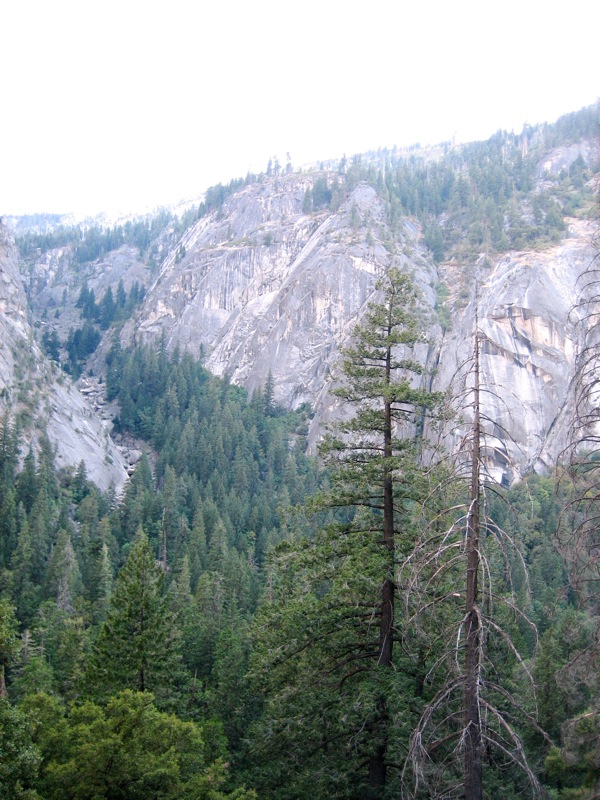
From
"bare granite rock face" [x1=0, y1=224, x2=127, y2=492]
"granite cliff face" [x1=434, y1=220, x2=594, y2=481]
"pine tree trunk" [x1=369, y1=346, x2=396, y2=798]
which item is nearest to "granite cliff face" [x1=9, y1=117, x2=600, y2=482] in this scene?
"granite cliff face" [x1=434, y1=220, x2=594, y2=481]

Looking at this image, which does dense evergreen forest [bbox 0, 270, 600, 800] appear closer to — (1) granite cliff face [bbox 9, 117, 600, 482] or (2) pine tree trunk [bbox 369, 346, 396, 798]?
(2) pine tree trunk [bbox 369, 346, 396, 798]

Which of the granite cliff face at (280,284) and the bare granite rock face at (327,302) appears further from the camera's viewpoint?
the granite cliff face at (280,284)

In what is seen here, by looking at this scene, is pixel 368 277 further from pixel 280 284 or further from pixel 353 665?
pixel 353 665

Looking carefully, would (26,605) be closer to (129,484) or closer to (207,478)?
(129,484)

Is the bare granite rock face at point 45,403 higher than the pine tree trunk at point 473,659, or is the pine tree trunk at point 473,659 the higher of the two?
the pine tree trunk at point 473,659

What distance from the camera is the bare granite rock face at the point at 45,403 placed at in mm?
81938

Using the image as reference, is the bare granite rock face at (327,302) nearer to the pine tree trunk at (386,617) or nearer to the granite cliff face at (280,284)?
the granite cliff face at (280,284)

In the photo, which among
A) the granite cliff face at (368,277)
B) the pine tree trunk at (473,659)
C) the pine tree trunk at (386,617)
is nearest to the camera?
the pine tree trunk at (473,659)

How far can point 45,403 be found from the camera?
86.2m

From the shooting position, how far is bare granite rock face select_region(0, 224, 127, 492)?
81.9m

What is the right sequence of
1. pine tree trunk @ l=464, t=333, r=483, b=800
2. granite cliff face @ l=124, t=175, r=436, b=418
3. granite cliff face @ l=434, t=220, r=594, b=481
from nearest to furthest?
pine tree trunk @ l=464, t=333, r=483, b=800 → granite cliff face @ l=434, t=220, r=594, b=481 → granite cliff face @ l=124, t=175, r=436, b=418

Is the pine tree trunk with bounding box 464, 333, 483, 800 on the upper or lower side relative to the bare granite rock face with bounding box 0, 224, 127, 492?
upper

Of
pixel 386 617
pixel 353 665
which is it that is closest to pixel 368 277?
pixel 353 665

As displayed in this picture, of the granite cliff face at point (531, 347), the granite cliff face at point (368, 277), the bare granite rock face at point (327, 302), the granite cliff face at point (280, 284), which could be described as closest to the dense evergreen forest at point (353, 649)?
the granite cliff face at point (531, 347)
